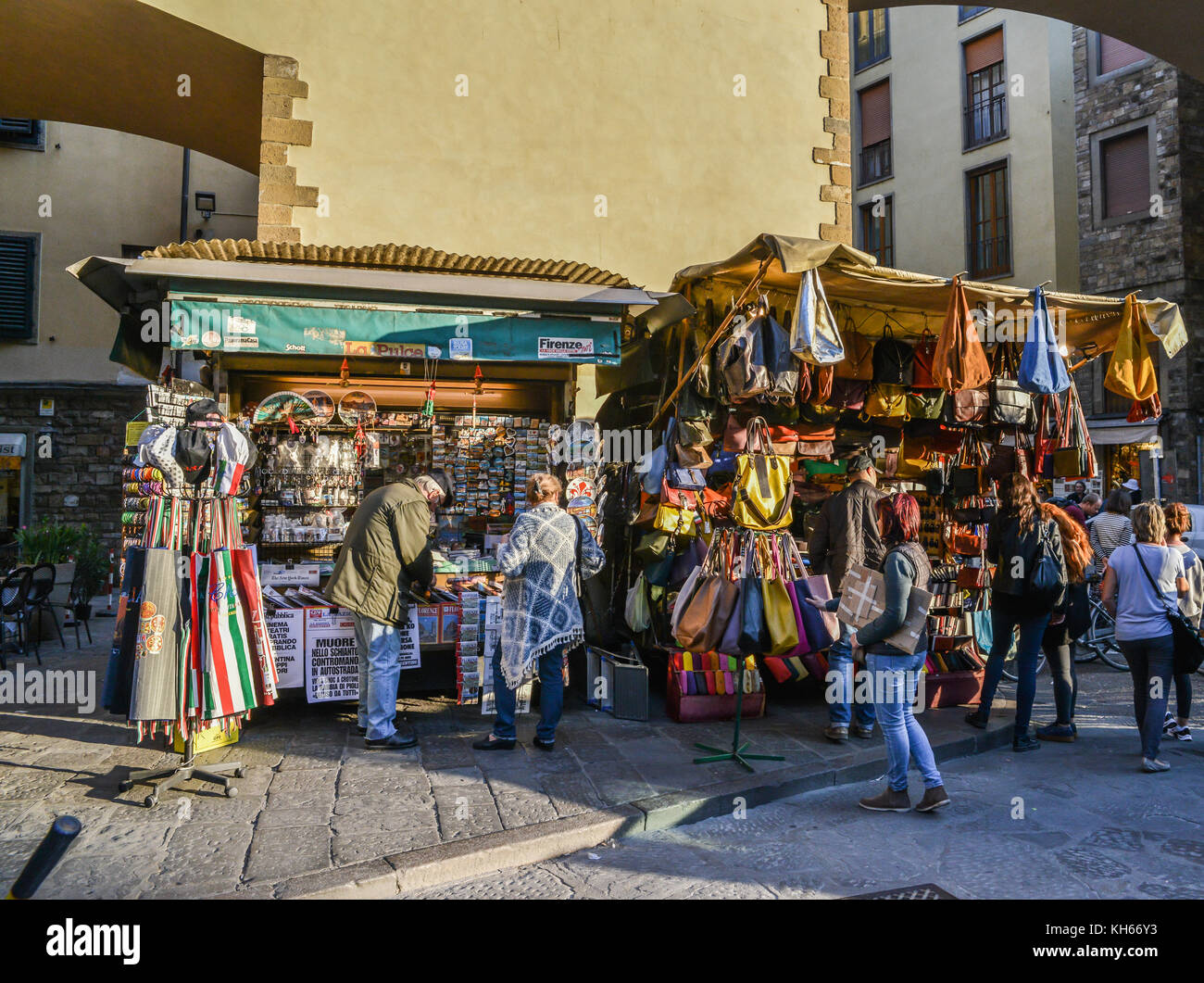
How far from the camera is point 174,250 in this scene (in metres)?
6.12

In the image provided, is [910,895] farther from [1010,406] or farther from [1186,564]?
[1010,406]

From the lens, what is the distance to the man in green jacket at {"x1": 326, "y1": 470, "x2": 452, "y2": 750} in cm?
555

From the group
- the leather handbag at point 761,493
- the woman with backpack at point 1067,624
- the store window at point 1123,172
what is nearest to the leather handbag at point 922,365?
the woman with backpack at point 1067,624

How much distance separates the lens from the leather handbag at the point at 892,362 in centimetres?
745

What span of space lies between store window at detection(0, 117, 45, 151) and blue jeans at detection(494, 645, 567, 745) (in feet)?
51.3

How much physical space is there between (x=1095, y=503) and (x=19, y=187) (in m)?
18.6

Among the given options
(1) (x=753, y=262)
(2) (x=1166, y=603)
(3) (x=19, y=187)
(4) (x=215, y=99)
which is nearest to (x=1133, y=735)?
(2) (x=1166, y=603)

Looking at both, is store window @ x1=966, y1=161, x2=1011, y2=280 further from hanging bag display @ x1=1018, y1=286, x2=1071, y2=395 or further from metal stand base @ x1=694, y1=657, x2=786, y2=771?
metal stand base @ x1=694, y1=657, x2=786, y2=771

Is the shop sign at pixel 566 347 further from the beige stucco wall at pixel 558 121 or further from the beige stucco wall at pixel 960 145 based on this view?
the beige stucco wall at pixel 960 145

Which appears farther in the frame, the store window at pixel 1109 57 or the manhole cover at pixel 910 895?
the store window at pixel 1109 57

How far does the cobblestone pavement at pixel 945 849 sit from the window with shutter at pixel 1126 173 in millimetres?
17677

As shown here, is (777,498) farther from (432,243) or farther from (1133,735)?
(432,243)

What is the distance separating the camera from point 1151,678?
5438 millimetres

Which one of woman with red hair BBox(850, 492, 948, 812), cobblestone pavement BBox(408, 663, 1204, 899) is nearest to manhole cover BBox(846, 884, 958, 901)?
cobblestone pavement BBox(408, 663, 1204, 899)
